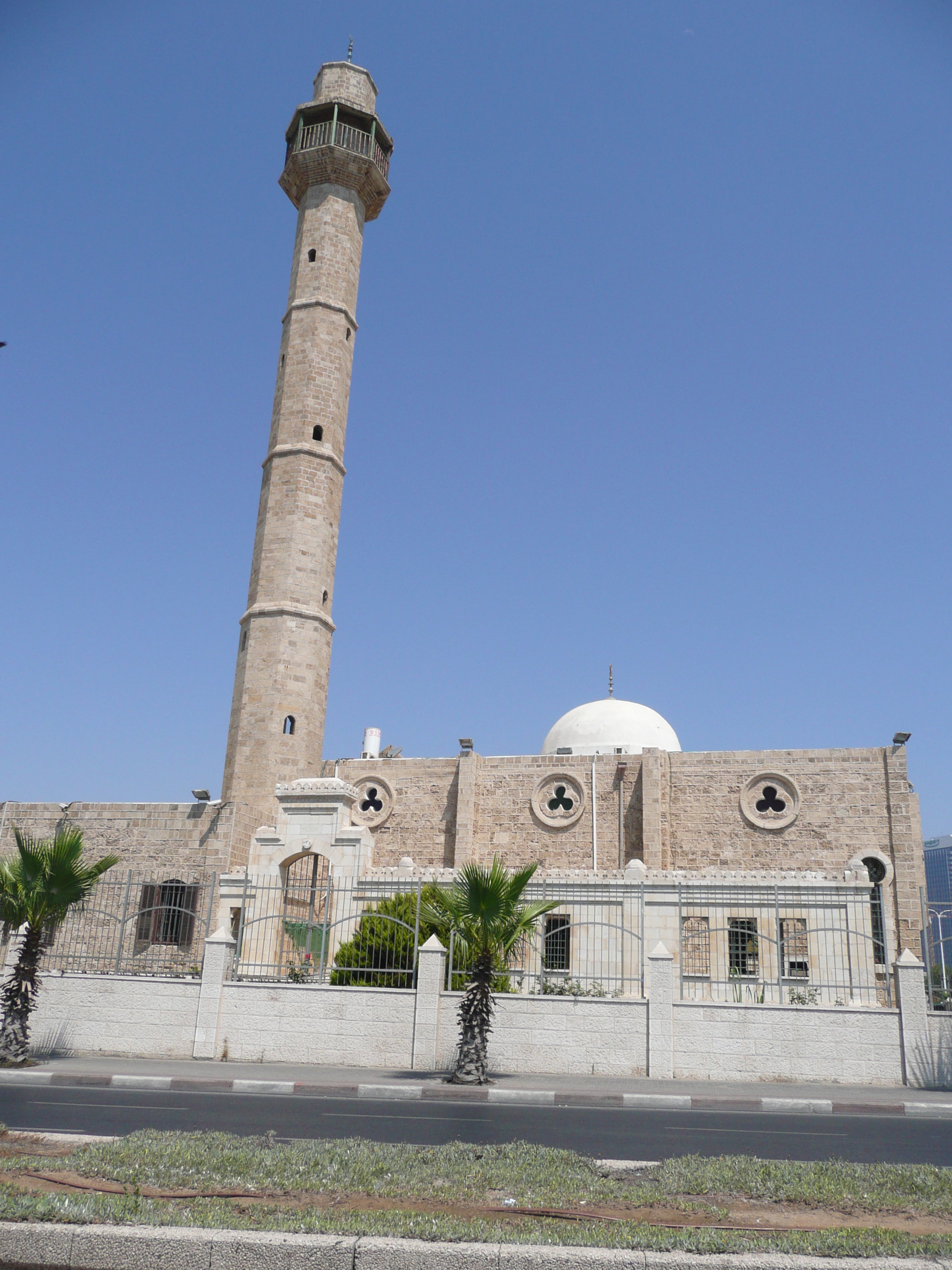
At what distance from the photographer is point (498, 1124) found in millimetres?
9031

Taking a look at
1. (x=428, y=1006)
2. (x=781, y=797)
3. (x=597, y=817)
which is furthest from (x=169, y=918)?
(x=781, y=797)

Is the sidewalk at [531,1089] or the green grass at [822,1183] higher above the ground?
the green grass at [822,1183]

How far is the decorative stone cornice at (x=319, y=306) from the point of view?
87.8 ft

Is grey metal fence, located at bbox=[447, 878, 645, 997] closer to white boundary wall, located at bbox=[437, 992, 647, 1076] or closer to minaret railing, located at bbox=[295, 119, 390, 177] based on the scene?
white boundary wall, located at bbox=[437, 992, 647, 1076]

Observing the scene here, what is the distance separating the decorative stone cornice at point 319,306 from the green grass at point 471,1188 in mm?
23726

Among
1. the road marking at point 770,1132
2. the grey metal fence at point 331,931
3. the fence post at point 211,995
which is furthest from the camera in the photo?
the grey metal fence at point 331,931

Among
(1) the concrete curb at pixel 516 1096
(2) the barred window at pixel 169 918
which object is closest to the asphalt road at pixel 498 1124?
(1) the concrete curb at pixel 516 1096

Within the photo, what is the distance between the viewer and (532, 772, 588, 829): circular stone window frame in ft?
81.7

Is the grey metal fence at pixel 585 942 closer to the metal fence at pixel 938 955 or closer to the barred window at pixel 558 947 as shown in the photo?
the barred window at pixel 558 947

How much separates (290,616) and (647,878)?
10868 mm

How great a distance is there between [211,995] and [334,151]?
2320 centimetres

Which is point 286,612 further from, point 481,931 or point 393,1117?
point 393,1117

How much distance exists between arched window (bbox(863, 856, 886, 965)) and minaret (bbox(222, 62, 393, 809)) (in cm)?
1359

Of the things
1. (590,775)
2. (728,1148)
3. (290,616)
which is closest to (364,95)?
(290,616)
